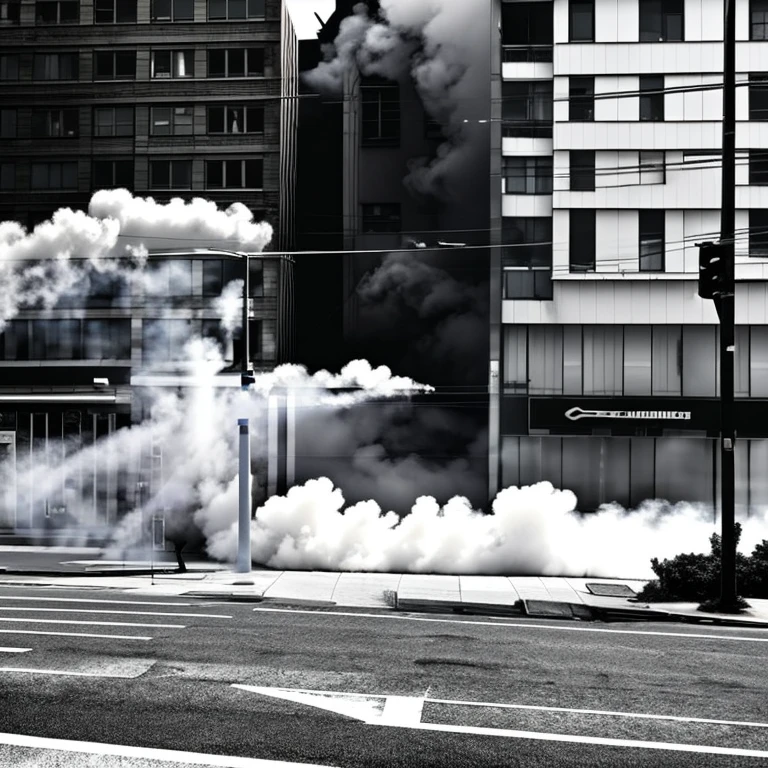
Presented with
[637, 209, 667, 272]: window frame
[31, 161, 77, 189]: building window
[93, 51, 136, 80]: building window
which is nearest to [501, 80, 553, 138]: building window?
[637, 209, 667, 272]: window frame

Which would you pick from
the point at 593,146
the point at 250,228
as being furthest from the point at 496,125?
the point at 250,228

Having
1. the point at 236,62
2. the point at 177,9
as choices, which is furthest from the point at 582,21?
the point at 177,9

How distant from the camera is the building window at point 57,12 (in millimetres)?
29750

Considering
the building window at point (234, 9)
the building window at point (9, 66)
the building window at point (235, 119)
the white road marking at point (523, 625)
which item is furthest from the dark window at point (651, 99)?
the building window at point (9, 66)

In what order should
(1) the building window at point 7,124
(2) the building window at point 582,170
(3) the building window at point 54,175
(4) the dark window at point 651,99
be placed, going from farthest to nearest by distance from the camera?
(1) the building window at point 7,124 < (3) the building window at point 54,175 < (2) the building window at point 582,170 < (4) the dark window at point 651,99

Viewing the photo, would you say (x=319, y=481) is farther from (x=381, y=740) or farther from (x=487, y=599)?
(x=381, y=740)

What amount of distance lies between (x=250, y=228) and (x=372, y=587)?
40.2 feet

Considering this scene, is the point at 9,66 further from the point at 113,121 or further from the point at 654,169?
the point at 654,169

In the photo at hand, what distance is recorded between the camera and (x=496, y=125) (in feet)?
94.3

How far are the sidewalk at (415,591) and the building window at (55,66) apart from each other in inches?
611

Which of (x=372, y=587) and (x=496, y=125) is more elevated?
(x=496, y=125)

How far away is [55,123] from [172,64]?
4289mm

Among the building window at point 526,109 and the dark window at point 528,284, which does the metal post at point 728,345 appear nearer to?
the building window at point 526,109

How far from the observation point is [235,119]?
96.9 feet
